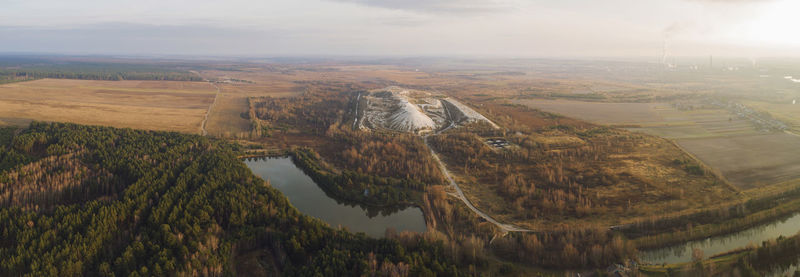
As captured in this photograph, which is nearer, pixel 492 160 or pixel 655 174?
pixel 655 174

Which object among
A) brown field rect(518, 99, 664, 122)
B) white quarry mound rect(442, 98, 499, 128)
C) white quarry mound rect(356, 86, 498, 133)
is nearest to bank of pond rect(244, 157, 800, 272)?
white quarry mound rect(356, 86, 498, 133)

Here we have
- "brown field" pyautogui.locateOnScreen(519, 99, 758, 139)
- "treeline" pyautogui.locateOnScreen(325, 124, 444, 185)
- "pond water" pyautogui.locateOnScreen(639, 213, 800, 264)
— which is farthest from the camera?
"brown field" pyautogui.locateOnScreen(519, 99, 758, 139)

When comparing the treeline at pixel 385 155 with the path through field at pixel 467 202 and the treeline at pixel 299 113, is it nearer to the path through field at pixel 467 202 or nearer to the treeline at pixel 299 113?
the path through field at pixel 467 202

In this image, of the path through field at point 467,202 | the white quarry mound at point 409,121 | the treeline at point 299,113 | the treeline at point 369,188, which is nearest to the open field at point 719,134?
the path through field at point 467,202

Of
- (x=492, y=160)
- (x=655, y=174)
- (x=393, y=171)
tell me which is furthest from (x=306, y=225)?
(x=655, y=174)

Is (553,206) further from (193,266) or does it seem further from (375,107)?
(375,107)

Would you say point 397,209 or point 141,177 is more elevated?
point 141,177

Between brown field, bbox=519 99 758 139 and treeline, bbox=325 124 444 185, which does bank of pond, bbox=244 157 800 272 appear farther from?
brown field, bbox=519 99 758 139
